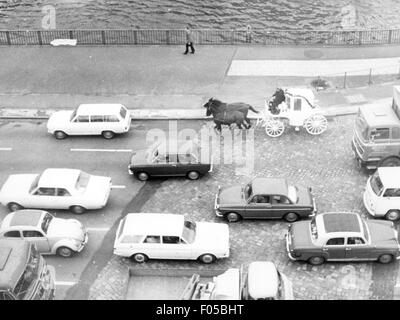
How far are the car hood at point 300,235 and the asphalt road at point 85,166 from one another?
6.18 metres

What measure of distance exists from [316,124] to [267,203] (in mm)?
6549

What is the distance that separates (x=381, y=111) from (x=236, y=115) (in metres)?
6.05

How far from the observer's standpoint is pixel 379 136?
2461 centimetres

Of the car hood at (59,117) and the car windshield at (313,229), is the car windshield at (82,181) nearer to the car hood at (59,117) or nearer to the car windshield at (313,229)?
the car hood at (59,117)

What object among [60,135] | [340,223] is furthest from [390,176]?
[60,135]

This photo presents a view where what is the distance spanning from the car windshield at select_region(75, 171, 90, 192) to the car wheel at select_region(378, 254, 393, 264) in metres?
10.8

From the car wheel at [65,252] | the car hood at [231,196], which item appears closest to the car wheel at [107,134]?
the car hood at [231,196]

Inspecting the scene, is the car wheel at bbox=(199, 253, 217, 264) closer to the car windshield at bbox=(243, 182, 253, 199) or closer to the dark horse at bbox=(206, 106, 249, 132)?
the car windshield at bbox=(243, 182, 253, 199)

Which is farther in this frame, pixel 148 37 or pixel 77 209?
pixel 148 37

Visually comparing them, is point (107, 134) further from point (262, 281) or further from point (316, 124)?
point (262, 281)

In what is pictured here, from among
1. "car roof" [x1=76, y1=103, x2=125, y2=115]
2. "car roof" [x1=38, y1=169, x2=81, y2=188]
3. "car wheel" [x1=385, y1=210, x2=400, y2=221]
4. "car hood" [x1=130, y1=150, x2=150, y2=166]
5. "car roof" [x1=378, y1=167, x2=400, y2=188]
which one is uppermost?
"car roof" [x1=76, y1=103, x2=125, y2=115]

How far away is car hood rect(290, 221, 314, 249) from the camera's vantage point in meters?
21.0

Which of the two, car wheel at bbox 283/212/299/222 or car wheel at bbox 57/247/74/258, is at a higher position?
car wheel at bbox 283/212/299/222

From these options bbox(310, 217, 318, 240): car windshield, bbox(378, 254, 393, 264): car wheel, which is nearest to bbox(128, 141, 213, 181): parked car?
bbox(310, 217, 318, 240): car windshield
